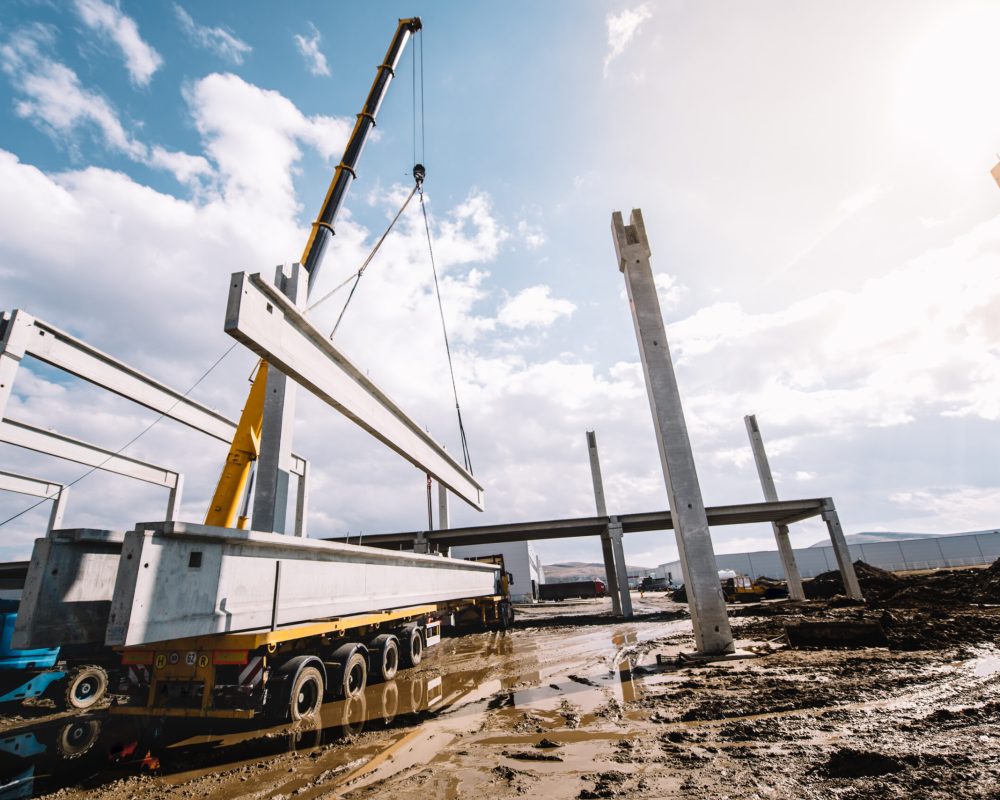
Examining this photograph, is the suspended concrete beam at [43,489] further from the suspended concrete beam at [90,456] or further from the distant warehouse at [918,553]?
the distant warehouse at [918,553]

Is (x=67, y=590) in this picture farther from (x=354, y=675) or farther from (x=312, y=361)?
(x=354, y=675)

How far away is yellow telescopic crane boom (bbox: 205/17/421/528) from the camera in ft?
27.4

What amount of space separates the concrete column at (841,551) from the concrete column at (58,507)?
98.3 feet

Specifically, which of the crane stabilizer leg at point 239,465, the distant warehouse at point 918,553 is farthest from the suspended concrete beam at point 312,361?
the distant warehouse at point 918,553

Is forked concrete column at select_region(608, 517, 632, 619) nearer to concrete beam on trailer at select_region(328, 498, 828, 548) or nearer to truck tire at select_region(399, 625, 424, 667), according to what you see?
concrete beam on trailer at select_region(328, 498, 828, 548)

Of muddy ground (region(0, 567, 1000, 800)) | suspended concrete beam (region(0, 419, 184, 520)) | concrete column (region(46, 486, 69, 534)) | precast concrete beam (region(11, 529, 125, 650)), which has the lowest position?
muddy ground (region(0, 567, 1000, 800))

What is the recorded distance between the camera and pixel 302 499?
18062mm

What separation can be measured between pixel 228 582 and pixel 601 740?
423 cm

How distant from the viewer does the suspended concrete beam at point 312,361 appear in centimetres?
501

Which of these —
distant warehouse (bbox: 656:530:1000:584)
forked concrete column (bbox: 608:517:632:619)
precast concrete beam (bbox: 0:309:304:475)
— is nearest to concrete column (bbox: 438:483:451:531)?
forked concrete column (bbox: 608:517:632:619)

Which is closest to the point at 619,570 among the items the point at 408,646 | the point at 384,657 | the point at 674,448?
the point at 674,448

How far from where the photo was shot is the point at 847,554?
2233 cm

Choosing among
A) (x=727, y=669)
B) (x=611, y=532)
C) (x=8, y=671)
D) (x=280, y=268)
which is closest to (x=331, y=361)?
(x=280, y=268)

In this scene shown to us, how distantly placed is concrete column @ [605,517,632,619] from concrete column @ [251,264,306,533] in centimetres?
1677
